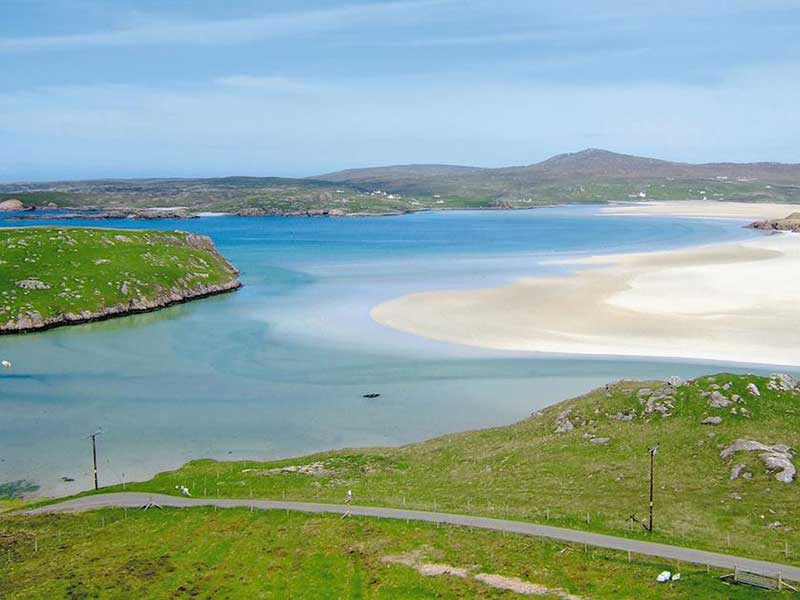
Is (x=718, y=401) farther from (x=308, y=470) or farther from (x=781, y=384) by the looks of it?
(x=308, y=470)

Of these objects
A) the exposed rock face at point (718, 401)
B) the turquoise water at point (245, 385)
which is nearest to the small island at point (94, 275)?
the turquoise water at point (245, 385)

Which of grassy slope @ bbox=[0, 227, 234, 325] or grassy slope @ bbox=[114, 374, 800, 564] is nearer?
grassy slope @ bbox=[114, 374, 800, 564]

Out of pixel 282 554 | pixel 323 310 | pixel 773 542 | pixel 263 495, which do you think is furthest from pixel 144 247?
pixel 773 542

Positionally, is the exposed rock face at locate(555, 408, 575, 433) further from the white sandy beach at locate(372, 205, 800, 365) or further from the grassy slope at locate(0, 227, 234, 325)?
the grassy slope at locate(0, 227, 234, 325)

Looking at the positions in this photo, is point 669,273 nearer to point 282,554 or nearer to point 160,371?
point 160,371

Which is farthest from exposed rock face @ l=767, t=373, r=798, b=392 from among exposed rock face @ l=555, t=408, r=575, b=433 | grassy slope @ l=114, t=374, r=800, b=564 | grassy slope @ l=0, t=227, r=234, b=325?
grassy slope @ l=0, t=227, r=234, b=325

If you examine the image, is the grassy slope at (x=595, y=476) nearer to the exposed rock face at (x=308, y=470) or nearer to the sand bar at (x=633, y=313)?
the exposed rock face at (x=308, y=470)
